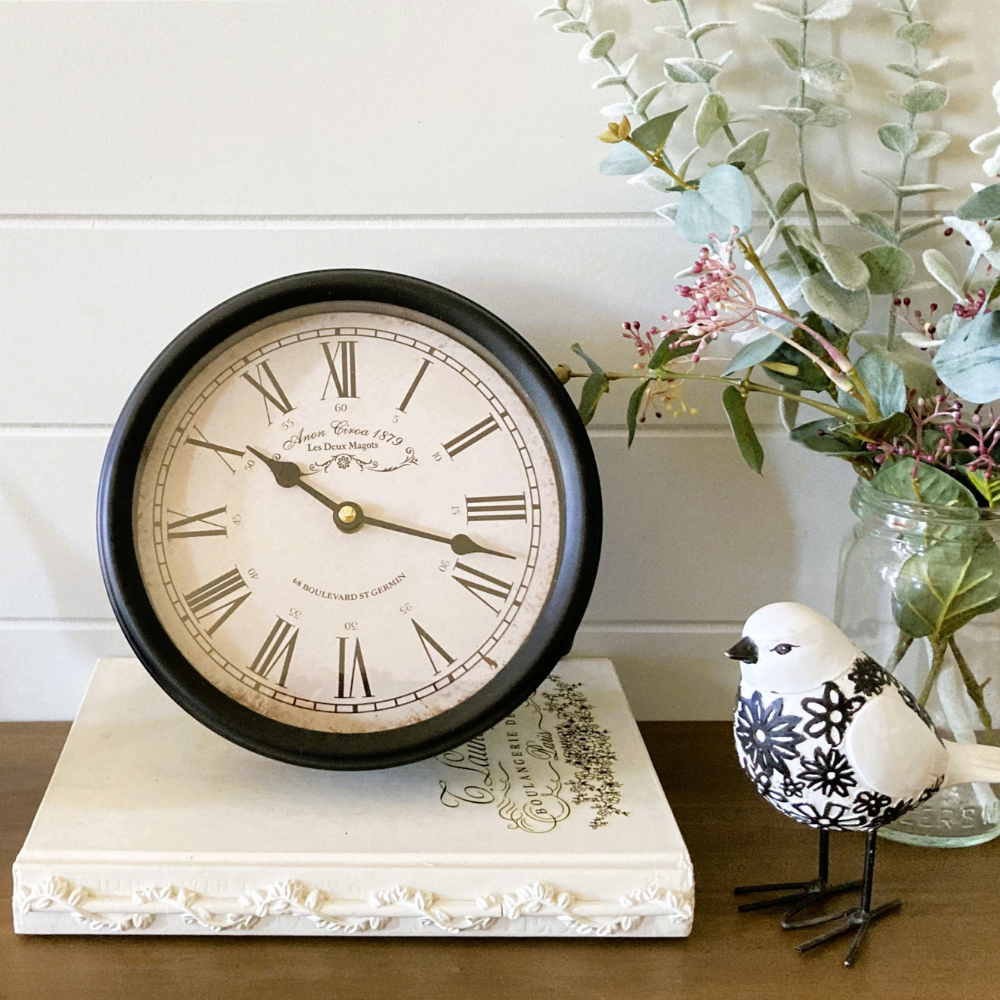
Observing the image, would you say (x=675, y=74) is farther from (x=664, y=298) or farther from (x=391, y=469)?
(x=391, y=469)

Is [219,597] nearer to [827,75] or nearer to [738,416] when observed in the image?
[738,416]

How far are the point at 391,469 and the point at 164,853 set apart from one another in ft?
0.90

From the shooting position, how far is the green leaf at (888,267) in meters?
0.69

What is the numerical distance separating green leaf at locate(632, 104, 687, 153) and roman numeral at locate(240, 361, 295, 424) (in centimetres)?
28

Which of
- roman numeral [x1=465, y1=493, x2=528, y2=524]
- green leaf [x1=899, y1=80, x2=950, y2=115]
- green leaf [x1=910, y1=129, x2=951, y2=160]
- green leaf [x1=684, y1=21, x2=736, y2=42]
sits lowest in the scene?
roman numeral [x1=465, y1=493, x2=528, y2=524]

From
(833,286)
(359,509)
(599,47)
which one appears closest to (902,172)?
(833,286)

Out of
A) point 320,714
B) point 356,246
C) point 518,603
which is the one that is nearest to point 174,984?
point 320,714

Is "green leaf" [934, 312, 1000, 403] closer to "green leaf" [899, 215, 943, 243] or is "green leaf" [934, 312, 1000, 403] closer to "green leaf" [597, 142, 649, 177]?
"green leaf" [899, 215, 943, 243]

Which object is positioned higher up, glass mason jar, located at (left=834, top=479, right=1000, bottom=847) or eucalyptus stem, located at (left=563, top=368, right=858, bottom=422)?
eucalyptus stem, located at (left=563, top=368, right=858, bottom=422)

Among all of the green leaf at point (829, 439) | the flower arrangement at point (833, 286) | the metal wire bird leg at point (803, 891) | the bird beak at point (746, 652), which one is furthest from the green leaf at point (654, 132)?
the metal wire bird leg at point (803, 891)

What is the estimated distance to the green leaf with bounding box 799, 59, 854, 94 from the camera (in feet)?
2.31

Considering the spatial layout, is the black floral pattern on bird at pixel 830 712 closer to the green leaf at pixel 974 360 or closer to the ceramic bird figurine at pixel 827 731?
the ceramic bird figurine at pixel 827 731

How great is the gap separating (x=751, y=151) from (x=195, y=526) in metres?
0.45

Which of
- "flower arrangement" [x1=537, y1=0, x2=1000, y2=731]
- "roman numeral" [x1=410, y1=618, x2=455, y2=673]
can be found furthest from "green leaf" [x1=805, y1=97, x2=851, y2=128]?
"roman numeral" [x1=410, y1=618, x2=455, y2=673]
